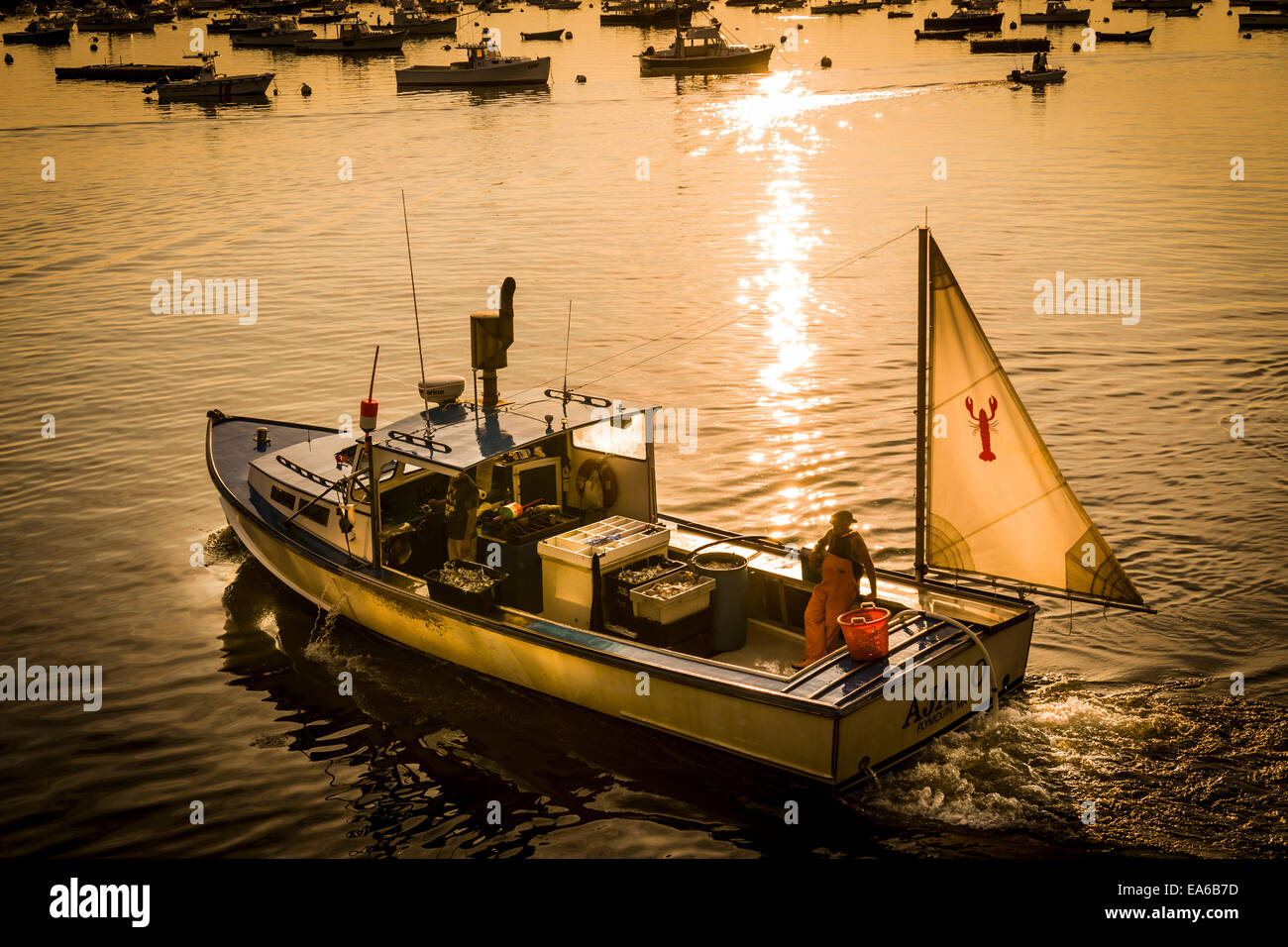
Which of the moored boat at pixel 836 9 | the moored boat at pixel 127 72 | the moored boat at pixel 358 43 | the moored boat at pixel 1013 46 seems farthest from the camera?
the moored boat at pixel 836 9

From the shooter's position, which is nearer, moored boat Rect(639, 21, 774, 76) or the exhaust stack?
the exhaust stack

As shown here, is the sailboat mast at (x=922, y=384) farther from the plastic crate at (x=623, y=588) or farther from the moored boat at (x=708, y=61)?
the moored boat at (x=708, y=61)

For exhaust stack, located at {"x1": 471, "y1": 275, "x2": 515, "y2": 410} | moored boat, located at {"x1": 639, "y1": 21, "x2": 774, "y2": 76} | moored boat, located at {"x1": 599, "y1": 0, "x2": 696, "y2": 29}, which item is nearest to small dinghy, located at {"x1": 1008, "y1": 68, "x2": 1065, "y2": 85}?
moored boat, located at {"x1": 639, "y1": 21, "x2": 774, "y2": 76}

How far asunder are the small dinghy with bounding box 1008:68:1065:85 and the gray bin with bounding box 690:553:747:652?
293ft

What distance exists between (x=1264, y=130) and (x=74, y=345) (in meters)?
66.1

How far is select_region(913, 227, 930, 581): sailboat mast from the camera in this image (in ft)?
45.6

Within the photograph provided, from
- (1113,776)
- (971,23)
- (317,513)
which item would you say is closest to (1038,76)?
(971,23)

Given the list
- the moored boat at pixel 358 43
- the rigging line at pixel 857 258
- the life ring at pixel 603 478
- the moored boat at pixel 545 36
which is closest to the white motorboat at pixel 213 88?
the moored boat at pixel 358 43

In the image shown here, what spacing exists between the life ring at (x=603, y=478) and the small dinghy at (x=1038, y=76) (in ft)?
289

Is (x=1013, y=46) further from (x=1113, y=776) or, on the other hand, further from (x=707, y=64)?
(x=1113, y=776)

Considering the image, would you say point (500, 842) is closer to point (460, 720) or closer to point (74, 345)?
point (460, 720)

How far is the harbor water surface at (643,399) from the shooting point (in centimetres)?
1364

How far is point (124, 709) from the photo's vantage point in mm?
16281

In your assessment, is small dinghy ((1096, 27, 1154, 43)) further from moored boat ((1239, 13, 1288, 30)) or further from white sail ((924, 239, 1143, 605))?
white sail ((924, 239, 1143, 605))
